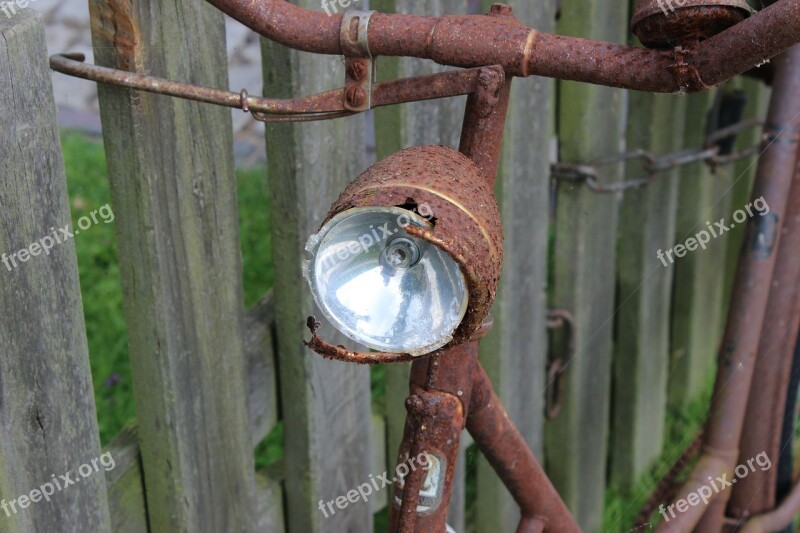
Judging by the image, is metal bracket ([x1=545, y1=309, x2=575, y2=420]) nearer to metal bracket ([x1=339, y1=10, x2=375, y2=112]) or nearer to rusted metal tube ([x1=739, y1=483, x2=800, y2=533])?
rusted metal tube ([x1=739, y1=483, x2=800, y2=533])

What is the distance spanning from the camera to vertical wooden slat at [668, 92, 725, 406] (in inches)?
100

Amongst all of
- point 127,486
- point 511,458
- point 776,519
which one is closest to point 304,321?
point 127,486

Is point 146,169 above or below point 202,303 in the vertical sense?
above

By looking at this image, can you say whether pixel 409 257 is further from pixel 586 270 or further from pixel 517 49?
pixel 586 270

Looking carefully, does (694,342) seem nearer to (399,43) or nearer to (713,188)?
(713,188)

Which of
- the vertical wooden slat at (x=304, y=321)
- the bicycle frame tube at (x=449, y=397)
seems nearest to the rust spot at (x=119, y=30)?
the vertical wooden slat at (x=304, y=321)

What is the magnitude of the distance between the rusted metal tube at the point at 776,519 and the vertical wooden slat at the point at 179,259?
111cm

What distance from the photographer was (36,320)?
1151 millimetres

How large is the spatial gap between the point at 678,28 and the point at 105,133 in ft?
2.51

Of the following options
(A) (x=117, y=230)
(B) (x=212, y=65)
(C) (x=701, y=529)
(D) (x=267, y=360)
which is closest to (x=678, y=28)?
(B) (x=212, y=65)

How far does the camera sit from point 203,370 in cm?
144

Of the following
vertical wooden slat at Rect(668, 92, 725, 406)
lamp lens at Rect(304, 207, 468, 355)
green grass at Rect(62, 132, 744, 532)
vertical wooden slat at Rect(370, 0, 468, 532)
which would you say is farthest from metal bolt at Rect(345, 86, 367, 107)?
vertical wooden slat at Rect(668, 92, 725, 406)

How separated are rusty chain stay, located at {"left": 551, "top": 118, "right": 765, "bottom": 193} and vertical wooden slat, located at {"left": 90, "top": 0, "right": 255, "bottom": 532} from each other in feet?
3.11

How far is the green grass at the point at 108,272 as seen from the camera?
8.60 ft
